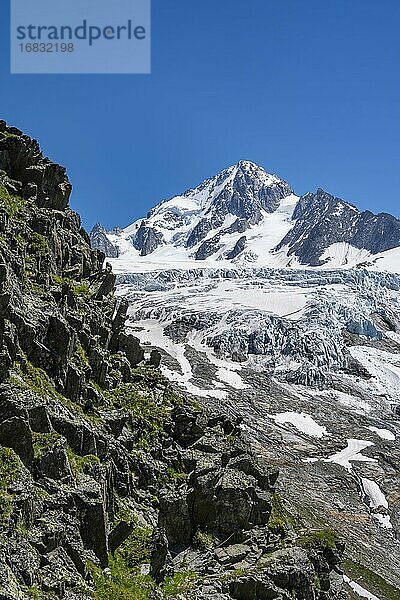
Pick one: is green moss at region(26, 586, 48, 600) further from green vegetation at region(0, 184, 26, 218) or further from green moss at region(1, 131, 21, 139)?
green moss at region(1, 131, 21, 139)

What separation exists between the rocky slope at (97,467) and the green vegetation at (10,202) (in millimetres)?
129

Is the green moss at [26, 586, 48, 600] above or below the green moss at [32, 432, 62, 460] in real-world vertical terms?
below

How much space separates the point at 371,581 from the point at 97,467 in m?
36.7

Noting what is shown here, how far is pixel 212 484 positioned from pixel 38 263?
1745 centimetres

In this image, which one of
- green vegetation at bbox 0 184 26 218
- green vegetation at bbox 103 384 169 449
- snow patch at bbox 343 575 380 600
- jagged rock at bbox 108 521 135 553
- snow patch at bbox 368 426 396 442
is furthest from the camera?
snow patch at bbox 368 426 396 442

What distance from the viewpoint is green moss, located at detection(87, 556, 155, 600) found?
66.8 ft

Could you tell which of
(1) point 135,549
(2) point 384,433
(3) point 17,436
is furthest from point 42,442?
(2) point 384,433

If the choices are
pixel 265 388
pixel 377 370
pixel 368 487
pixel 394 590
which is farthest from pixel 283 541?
pixel 377 370

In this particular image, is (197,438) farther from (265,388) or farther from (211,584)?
(265,388)

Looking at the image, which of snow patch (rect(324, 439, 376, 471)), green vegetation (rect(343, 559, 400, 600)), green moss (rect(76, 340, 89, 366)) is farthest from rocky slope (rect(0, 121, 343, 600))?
snow patch (rect(324, 439, 376, 471))

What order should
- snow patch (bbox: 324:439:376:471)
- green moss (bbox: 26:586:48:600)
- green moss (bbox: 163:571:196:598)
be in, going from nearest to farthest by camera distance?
green moss (bbox: 26:586:48:600) → green moss (bbox: 163:571:196:598) → snow patch (bbox: 324:439:376:471)

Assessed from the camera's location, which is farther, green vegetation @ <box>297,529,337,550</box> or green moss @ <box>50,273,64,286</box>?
green moss @ <box>50,273,64,286</box>

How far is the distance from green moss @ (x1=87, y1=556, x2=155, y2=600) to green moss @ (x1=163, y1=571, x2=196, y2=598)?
0.78 m

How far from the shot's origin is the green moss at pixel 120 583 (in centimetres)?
2036
